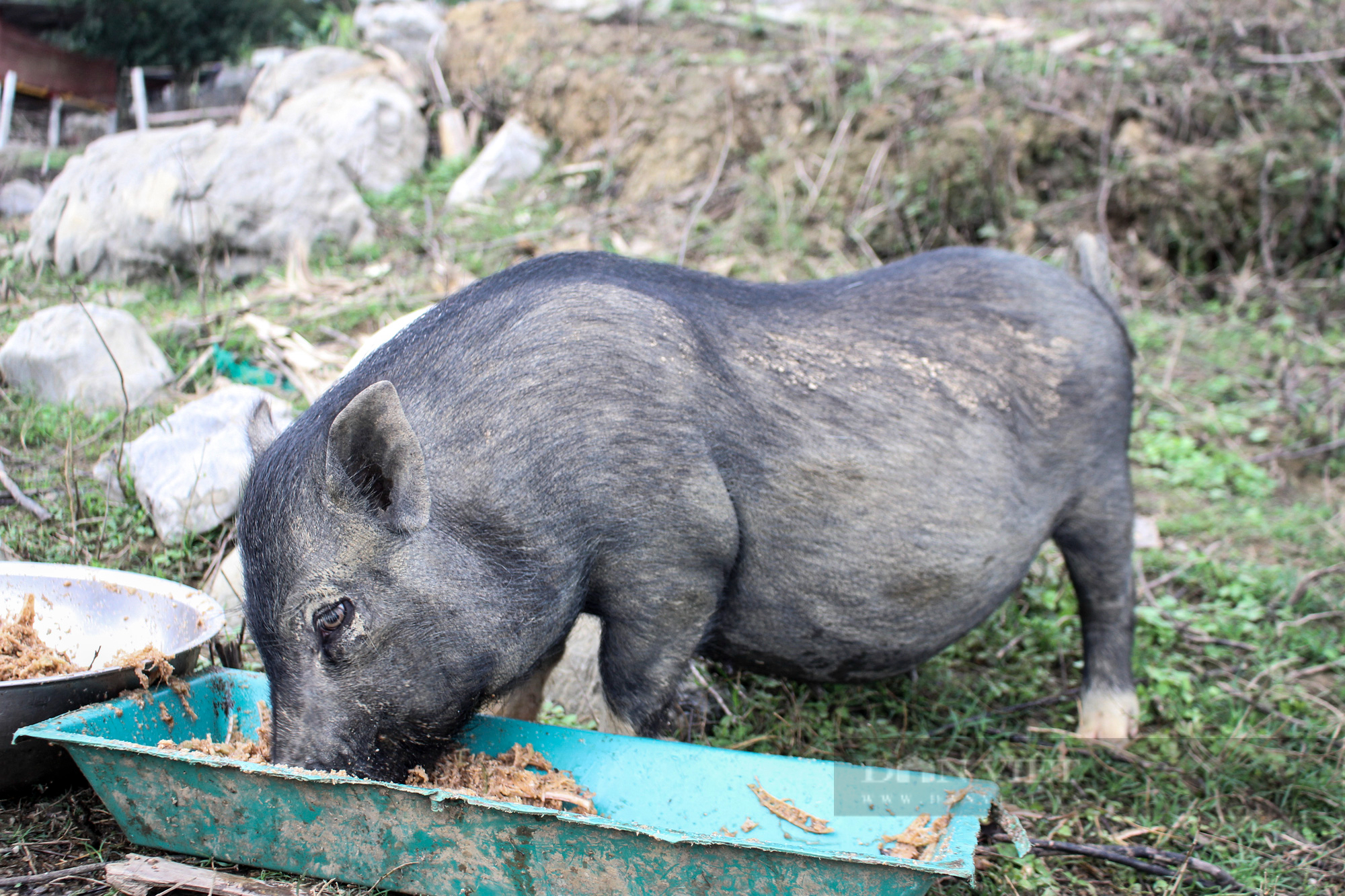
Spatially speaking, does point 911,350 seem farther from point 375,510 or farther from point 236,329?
point 236,329

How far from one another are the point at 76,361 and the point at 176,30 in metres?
3.61

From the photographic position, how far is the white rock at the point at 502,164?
864cm

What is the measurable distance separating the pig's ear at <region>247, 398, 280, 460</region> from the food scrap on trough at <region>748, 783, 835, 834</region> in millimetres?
1721

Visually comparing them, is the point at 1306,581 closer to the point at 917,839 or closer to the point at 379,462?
the point at 917,839

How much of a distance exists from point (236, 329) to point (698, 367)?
12.6 feet

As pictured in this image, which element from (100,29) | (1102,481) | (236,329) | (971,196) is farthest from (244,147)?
(1102,481)

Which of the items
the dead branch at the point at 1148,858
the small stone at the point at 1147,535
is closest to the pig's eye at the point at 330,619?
the dead branch at the point at 1148,858

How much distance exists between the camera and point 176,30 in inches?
285

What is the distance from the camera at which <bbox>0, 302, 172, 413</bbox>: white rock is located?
4.77m

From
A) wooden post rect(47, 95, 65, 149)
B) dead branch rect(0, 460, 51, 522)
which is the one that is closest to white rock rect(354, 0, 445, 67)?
wooden post rect(47, 95, 65, 149)

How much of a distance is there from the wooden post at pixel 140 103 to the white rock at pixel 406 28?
3371mm

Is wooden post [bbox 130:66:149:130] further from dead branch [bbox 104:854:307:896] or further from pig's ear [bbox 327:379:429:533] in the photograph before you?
dead branch [bbox 104:854:307:896]

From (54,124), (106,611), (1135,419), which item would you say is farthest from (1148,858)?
(54,124)

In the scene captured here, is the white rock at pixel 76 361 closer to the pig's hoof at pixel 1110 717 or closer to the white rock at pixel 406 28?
the pig's hoof at pixel 1110 717
